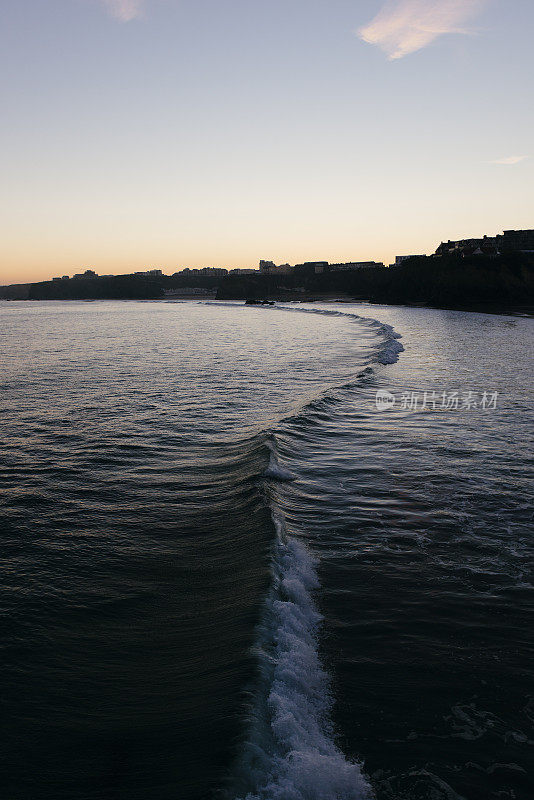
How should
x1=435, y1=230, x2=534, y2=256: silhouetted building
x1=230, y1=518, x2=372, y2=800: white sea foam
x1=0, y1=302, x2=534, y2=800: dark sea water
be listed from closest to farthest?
x1=230, y1=518, x2=372, y2=800: white sea foam, x1=0, y1=302, x2=534, y2=800: dark sea water, x1=435, y1=230, x2=534, y2=256: silhouetted building

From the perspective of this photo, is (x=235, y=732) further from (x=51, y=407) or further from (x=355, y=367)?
(x=355, y=367)

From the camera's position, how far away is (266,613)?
741 centimetres

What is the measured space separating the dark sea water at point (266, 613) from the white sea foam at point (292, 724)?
0.07 feet

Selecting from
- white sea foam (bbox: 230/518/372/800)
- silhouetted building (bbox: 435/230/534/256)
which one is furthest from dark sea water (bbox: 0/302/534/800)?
silhouetted building (bbox: 435/230/534/256)

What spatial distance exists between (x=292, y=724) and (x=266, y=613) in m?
2.07

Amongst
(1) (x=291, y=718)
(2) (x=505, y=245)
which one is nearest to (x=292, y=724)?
(1) (x=291, y=718)

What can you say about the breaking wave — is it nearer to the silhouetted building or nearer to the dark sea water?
the dark sea water

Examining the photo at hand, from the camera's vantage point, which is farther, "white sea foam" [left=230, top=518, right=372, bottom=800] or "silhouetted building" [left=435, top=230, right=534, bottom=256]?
"silhouetted building" [left=435, top=230, right=534, bottom=256]

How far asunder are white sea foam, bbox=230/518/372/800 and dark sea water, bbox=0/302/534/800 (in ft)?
0.07

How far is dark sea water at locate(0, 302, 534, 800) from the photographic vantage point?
502 centimetres

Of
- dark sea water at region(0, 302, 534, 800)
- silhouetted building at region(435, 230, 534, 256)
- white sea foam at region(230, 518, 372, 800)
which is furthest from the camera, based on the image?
silhouetted building at region(435, 230, 534, 256)

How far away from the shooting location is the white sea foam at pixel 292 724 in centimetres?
472

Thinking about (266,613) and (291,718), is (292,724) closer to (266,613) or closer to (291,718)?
(291,718)

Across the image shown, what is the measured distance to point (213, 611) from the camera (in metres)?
7.64
